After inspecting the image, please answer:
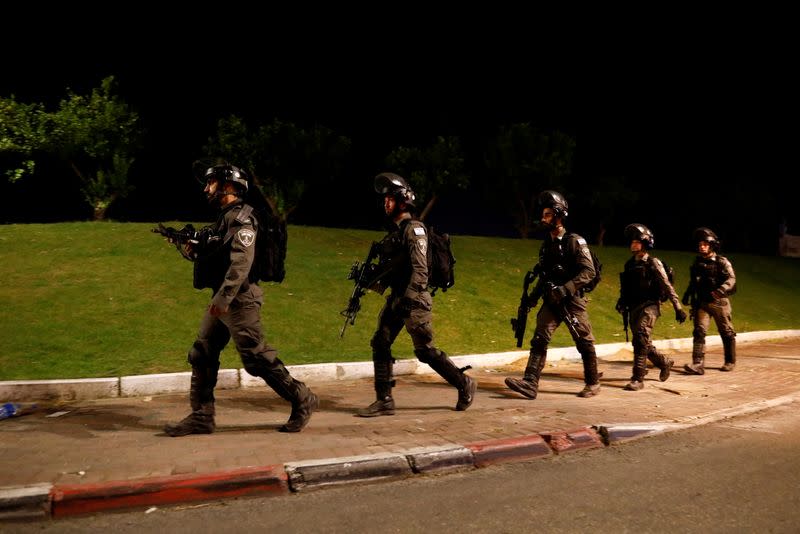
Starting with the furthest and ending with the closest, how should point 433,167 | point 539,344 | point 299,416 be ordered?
point 433,167, point 539,344, point 299,416

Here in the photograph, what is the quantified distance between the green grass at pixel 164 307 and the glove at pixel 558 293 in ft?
10.4

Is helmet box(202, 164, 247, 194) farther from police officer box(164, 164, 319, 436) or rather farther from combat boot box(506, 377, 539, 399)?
combat boot box(506, 377, 539, 399)

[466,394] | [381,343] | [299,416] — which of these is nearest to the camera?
[299,416]

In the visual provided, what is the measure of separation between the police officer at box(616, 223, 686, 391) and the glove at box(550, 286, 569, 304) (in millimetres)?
1554

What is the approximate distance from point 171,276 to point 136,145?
17.5 meters

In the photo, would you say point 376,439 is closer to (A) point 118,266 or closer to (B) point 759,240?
(A) point 118,266

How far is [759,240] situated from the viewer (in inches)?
1598

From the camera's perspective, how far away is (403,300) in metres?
5.56

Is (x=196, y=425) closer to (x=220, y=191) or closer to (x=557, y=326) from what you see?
(x=220, y=191)

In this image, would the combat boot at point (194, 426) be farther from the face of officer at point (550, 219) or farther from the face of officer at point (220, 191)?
the face of officer at point (550, 219)

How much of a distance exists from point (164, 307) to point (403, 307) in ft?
17.8

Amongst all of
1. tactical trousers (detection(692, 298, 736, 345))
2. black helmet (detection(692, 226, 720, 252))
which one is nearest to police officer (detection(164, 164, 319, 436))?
tactical trousers (detection(692, 298, 736, 345))

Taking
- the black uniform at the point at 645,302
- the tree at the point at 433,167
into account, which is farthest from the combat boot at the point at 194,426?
the tree at the point at 433,167

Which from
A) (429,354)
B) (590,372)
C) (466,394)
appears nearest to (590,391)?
(590,372)
